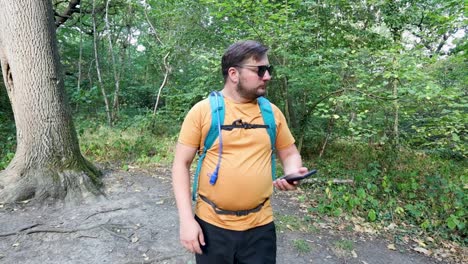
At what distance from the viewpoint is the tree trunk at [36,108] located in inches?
173

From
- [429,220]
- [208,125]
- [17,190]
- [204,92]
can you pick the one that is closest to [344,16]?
[204,92]

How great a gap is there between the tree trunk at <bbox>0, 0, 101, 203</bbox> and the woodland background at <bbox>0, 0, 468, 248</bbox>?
7.09 ft

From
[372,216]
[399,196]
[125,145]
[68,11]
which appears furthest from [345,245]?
[68,11]

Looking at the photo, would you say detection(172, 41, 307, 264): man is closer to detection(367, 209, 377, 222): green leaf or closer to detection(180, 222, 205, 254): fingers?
detection(180, 222, 205, 254): fingers

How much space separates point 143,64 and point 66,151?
29.3 feet

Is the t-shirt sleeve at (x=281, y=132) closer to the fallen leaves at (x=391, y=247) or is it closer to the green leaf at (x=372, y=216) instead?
the fallen leaves at (x=391, y=247)

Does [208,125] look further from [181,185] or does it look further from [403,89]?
[403,89]

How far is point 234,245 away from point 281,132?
2.55ft

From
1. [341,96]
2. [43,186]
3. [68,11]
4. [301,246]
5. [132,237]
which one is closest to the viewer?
[132,237]

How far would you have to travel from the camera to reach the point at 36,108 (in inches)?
178

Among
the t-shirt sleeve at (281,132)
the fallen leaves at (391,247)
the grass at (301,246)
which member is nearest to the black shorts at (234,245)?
the t-shirt sleeve at (281,132)

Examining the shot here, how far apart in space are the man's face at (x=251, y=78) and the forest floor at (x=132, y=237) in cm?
242

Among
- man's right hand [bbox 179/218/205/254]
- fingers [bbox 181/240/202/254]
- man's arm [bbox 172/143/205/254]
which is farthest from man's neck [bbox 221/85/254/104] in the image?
fingers [bbox 181/240/202/254]

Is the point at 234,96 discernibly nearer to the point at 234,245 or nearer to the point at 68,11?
the point at 234,245
